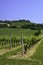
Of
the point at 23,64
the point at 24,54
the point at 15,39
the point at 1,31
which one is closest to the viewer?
the point at 23,64

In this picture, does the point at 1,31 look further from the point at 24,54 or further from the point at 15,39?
the point at 24,54

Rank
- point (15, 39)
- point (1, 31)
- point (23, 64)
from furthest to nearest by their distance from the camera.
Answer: point (1, 31) → point (15, 39) → point (23, 64)

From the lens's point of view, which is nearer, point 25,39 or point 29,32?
point 25,39

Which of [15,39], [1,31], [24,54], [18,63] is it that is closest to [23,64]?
[18,63]

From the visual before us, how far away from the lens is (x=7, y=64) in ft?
66.6

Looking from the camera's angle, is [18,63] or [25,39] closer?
[18,63]

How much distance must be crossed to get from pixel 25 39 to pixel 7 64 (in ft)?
152

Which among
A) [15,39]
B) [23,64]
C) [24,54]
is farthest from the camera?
[15,39]

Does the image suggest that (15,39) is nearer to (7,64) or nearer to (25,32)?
(25,32)

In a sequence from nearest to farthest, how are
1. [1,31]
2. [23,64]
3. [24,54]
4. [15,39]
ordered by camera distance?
[23,64], [24,54], [15,39], [1,31]

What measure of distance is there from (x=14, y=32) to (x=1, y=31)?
17.1ft

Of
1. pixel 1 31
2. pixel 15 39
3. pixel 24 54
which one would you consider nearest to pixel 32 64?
pixel 24 54

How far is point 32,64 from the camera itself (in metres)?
20.5

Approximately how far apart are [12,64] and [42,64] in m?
2.87
